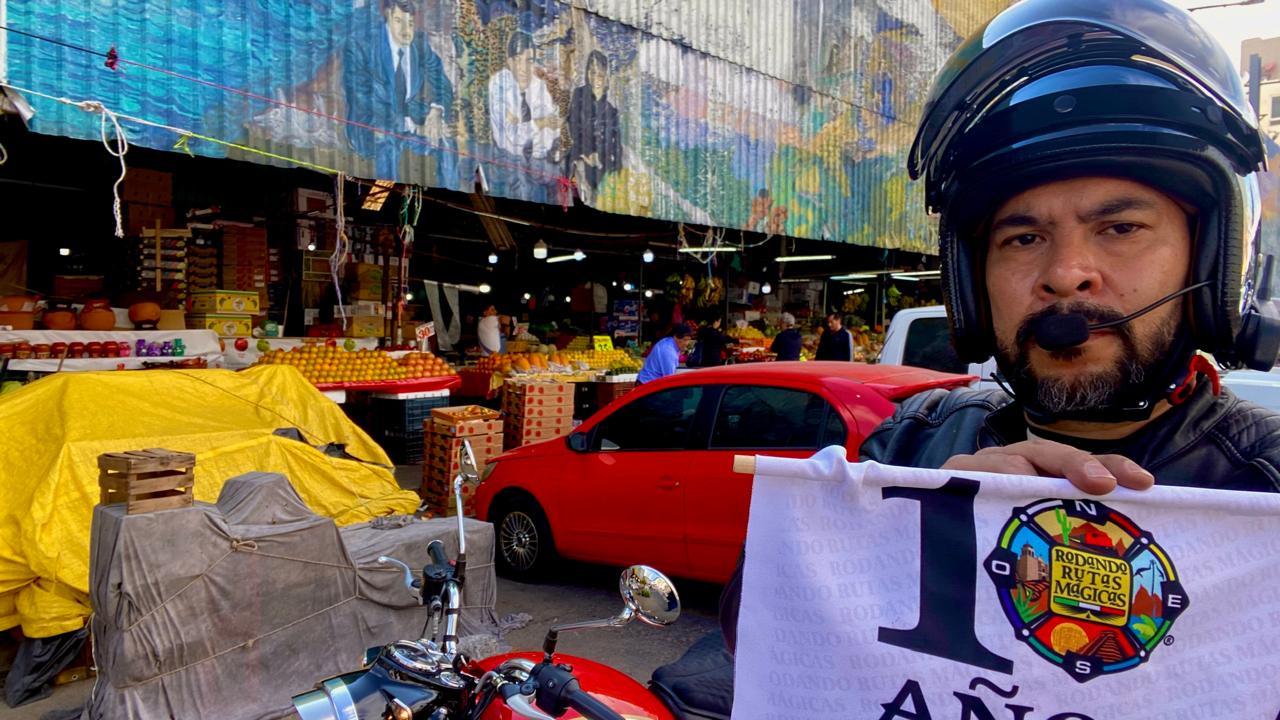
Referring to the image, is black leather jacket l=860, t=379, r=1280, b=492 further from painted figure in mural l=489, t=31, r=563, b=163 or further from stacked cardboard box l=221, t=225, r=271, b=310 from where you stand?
stacked cardboard box l=221, t=225, r=271, b=310

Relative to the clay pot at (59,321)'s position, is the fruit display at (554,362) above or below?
below

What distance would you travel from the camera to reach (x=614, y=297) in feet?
70.4

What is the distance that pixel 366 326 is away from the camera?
488 inches

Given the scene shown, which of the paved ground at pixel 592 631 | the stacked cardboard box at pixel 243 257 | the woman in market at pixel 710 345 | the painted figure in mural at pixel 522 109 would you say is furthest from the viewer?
the woman in market at pixel 710 345

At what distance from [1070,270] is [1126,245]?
0.39 feet

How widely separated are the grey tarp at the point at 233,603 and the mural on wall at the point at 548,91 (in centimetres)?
407

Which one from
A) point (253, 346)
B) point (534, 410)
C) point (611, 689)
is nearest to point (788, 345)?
point (534, 410)

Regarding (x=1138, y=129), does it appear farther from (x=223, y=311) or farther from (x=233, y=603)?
(x=223, y=311)

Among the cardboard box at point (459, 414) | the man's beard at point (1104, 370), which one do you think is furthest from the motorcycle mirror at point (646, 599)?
the cardboard box at point (459, 414)

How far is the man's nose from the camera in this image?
1302mm

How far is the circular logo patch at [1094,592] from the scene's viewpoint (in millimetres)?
1132

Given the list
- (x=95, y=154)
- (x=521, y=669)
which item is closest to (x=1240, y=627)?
(x=521, y=669)

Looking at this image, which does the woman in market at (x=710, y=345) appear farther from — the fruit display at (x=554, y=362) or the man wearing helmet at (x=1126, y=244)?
the man wearing helmet at (x=1126, y=244)

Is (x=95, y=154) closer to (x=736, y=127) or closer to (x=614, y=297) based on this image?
(x=736, y=127)
